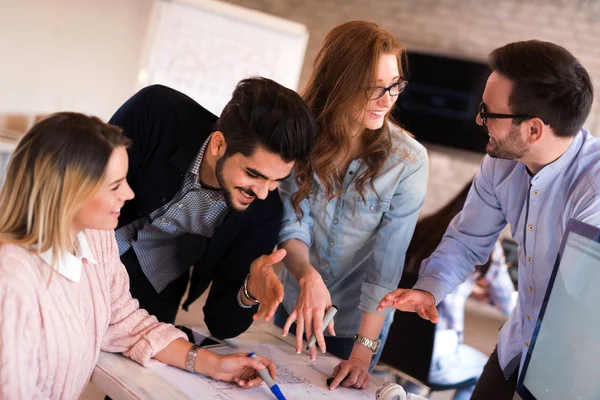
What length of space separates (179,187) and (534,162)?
850mm

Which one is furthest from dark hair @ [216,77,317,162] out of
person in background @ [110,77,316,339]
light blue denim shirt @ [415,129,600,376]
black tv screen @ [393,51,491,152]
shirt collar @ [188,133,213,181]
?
black tv screen @ [393,51,491,152]

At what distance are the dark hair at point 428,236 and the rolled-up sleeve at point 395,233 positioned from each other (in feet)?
2.81

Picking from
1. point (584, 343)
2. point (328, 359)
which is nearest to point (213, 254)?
point (328, 359)

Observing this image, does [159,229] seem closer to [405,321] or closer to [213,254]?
[213,254]

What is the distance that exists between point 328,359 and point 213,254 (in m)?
0.38

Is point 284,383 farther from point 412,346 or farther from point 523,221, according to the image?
point 412,346

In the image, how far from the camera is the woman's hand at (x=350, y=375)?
1.55m

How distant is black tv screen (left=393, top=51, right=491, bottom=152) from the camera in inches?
246

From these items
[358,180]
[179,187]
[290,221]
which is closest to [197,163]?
[179,187]

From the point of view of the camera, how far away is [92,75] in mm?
5188

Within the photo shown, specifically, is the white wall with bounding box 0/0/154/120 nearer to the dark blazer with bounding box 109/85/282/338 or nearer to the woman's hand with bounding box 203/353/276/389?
the dark blazer with bounding box 109/85/282/338

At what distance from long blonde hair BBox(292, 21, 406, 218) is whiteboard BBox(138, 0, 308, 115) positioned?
2.53 m

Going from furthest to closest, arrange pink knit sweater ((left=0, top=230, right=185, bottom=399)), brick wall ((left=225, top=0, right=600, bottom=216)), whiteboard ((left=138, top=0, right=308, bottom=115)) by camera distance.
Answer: brick wall ((left=225, top=0, right=600, bottom=216)), whiteboard ((left=138, top=0, right=308, bottom=115)), pink knit sweater ((left=0, top=230, right=185, bottom=399))

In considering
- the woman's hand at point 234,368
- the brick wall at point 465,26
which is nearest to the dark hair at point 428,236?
the woman's hand at point 234,368
